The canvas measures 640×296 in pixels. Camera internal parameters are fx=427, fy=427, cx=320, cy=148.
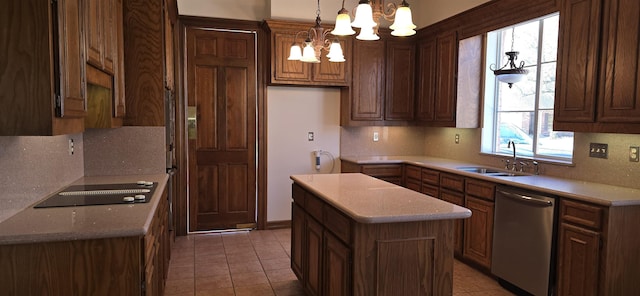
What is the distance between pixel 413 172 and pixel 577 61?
209 cm

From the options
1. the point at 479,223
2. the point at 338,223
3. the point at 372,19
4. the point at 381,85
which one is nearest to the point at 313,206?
the point at 338,223

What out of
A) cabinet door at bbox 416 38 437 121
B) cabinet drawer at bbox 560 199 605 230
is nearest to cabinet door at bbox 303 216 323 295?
cabinet drawer at bbox 560 199 605 230

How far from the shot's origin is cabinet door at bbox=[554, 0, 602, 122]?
2.97 metres

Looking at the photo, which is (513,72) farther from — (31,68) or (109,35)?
(31,68)

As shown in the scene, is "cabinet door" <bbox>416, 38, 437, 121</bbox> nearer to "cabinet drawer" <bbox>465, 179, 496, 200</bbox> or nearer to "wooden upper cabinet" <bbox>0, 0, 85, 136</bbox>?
"cabinet drawer" <bbox>465, 179, 496, 200</bbox>

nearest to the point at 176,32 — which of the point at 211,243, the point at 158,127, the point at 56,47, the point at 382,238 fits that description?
the point at 158,127

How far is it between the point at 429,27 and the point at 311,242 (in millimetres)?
3265

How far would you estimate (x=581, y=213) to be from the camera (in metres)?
2.72

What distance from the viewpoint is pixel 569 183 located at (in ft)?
10.6

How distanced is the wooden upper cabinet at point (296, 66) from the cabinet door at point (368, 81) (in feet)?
0.42

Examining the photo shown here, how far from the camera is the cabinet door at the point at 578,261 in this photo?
8.73 ft

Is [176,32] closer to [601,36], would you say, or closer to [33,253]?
[33,253]

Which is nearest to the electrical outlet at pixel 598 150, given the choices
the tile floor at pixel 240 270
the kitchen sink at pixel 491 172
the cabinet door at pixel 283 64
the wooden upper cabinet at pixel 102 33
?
the kitchen sink at pixel 491 172

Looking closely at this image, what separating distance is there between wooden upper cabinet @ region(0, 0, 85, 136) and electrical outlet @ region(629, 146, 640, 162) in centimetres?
349
